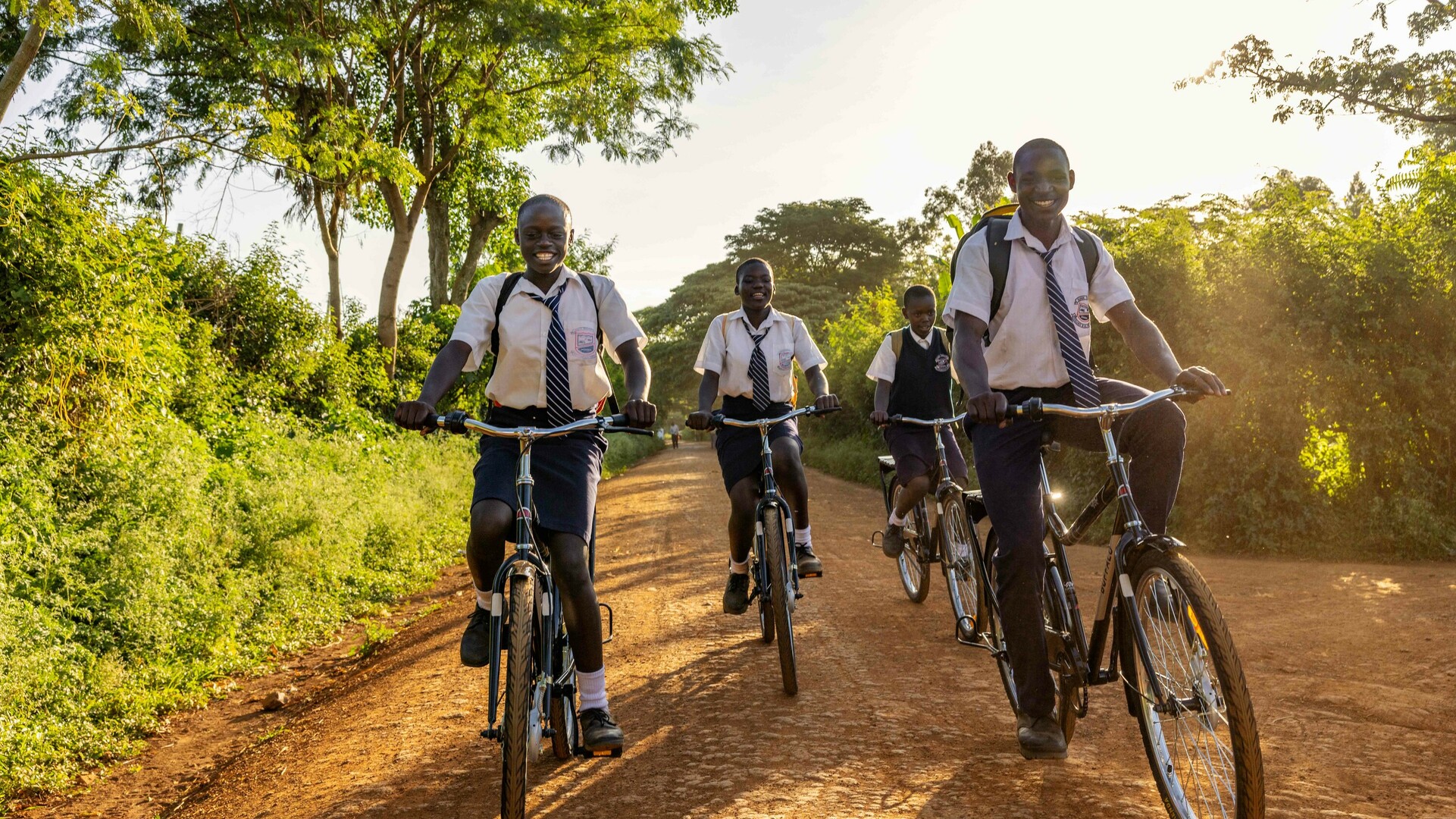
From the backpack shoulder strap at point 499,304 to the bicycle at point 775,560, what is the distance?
71.1 inches

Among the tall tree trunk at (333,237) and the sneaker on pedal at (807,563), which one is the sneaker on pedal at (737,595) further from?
the tall tree trunk at (333,237)

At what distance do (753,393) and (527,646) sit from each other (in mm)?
3310

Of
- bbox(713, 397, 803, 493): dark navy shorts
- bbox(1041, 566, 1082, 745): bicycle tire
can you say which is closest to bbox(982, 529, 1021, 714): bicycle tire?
bbox(1041, 566, 1082, 745): bicycle tire

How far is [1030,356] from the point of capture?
3.69 m

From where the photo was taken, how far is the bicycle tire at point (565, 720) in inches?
147

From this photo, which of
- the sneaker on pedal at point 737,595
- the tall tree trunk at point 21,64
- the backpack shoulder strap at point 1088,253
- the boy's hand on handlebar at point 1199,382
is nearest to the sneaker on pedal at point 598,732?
the sneaker on pedal at point 737,595

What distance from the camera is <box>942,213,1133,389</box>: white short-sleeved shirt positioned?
144 inches

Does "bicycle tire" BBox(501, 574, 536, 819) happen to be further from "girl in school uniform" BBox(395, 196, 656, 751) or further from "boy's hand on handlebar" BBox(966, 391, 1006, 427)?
"boy's hand on handlebar" BBox(966, 391, 1006, 427)

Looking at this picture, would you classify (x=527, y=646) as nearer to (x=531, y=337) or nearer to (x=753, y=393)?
(x=531, y=337)

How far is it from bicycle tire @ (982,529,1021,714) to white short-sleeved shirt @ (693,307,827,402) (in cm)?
212

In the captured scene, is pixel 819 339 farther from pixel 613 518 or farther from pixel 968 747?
pixel 968 747

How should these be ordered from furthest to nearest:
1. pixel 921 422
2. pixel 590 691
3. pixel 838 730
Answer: pixel 921 422, pixel 838 730, pixel 590 691

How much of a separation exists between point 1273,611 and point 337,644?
675 centimetres

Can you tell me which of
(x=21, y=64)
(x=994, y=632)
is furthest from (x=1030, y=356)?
(x=21, y=64)
